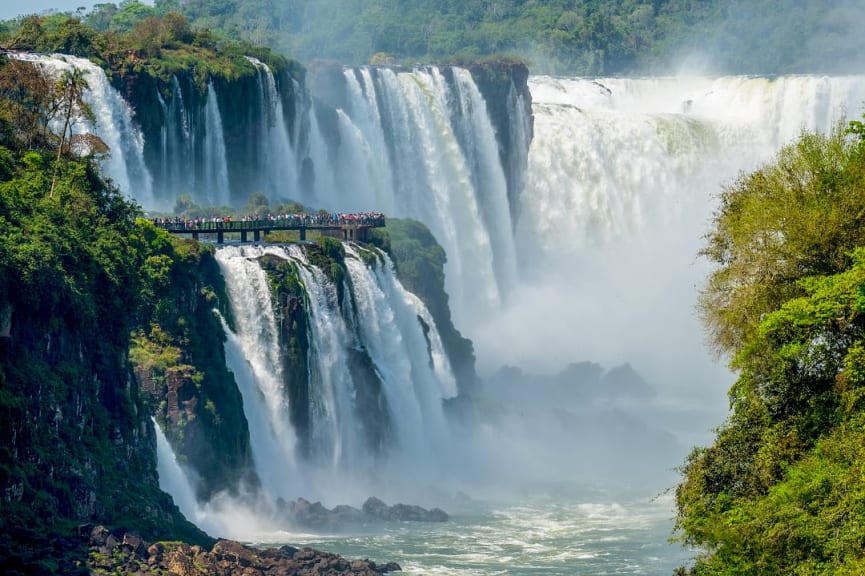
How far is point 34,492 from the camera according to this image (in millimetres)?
46938

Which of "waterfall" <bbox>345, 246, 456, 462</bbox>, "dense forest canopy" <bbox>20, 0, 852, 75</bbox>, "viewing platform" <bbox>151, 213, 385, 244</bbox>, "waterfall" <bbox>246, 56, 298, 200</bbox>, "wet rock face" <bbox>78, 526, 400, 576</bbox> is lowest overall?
"wet rock face" <bbox>78, 526, 400, 576</bbox>

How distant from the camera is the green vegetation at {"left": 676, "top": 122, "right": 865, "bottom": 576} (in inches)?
1457

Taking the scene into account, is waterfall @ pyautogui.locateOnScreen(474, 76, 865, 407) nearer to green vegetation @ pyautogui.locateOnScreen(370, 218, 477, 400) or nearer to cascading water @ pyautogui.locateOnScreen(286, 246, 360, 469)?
green vegetation @ pyautogui.locateOnScreen(370, 218, 477, 400)

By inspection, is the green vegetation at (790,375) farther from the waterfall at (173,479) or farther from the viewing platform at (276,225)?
the viewing platform at (276,225)

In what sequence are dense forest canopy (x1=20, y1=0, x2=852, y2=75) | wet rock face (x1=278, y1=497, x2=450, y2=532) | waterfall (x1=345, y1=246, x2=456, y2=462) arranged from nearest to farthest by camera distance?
wet rock face (x1=278, y1=497, x2=450, y2=532) → waterfall (x1=345, y1=246, x2=456, y2=462) → dense forest canopy (x1=20, y1=0, x2=852, y2=75)


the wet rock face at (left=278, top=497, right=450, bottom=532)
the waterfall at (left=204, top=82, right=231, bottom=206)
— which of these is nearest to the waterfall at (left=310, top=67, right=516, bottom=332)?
the waterfall at (left=204, top=82, right=231, bottom=206)

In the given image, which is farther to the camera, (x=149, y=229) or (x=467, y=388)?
(x=467, y=388)

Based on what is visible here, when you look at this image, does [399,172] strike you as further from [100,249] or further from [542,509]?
[100,249]

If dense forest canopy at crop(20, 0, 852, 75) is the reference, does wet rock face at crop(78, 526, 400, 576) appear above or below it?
below

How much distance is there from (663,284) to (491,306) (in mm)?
12890

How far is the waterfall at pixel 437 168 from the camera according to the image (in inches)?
3883

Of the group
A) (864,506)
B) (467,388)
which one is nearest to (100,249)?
(864,506)

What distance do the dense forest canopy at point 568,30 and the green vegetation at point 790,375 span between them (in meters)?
112

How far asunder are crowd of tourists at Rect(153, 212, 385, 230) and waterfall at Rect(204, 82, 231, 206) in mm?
6607
